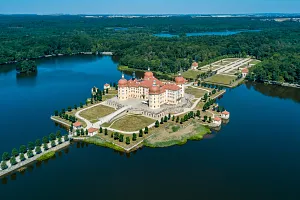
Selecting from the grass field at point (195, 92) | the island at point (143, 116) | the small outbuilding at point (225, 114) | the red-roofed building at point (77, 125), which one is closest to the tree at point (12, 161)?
the island at point (143, 116)

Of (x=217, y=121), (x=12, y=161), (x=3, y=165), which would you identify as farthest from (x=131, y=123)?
(x=3, y=165)

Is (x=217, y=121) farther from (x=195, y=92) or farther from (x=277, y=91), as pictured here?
(x=277, y=91)

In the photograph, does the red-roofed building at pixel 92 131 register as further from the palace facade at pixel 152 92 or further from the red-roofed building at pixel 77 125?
the palace facade at pixel 152 92

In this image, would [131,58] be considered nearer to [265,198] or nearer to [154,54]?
[154,54]

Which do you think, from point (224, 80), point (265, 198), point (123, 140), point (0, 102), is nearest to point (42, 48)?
point (0, 102)

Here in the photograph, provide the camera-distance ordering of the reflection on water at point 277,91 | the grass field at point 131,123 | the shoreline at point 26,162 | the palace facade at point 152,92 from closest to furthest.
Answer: the shoreline at point 26,162 < the grass field at point 131,123 < the palace facade at point 152,92 < the reflection on water at point 277,91

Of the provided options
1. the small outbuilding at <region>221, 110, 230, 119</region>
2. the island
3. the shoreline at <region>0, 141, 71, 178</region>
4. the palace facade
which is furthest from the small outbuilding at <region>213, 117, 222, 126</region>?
the shoreline at <region>0, 141, 71, 178</region>
